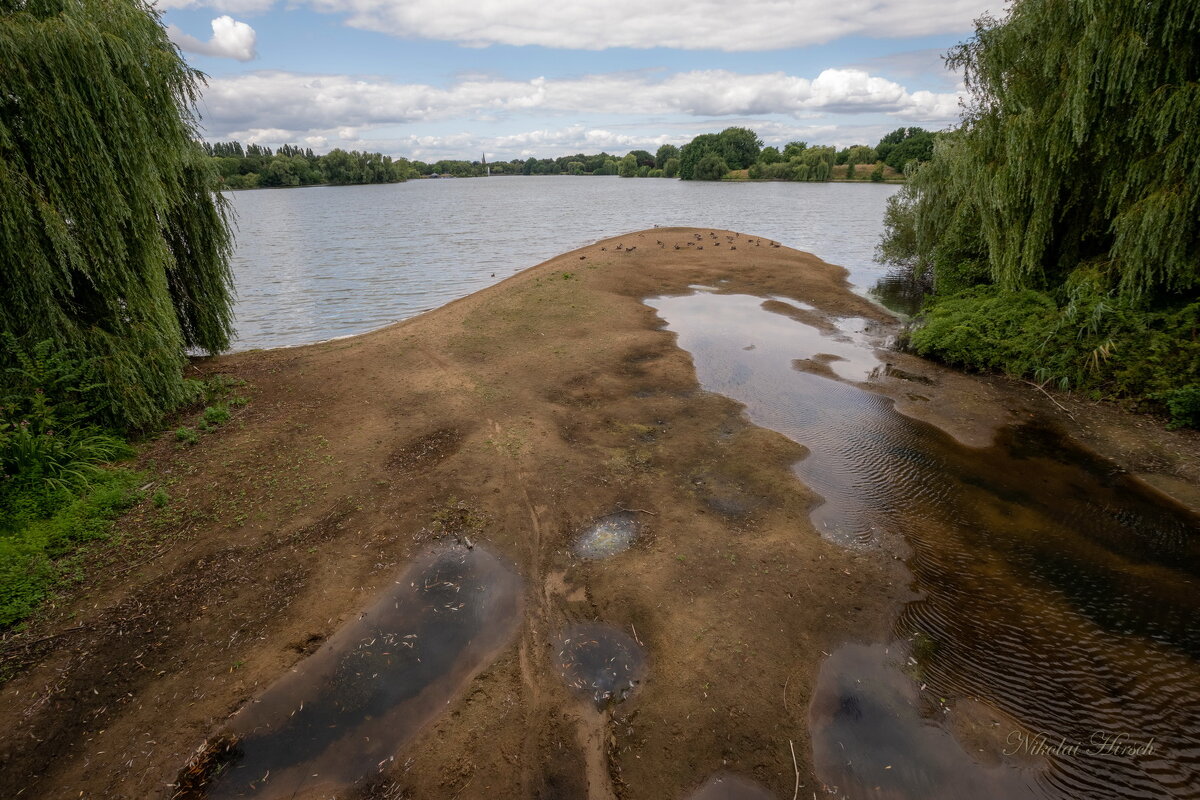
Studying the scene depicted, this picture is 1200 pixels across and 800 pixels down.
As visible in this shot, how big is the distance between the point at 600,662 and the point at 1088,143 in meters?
17.2

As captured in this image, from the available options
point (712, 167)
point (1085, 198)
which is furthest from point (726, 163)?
point (1085, 198)

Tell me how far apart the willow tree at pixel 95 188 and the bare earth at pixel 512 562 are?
79.3 inches

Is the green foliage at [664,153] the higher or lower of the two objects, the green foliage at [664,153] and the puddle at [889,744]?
the higher

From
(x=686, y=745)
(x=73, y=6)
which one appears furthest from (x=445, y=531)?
(x=73, y=6)

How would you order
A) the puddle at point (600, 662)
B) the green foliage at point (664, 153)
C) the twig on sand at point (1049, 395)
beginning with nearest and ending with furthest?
the puddle at point (600, 662), the twig on sand at point (1049, 395), the green foliage at point (664, 153)

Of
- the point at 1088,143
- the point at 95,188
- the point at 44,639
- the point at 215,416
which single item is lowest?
the point at 44,639

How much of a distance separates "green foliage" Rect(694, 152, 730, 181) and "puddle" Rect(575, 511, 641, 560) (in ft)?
453

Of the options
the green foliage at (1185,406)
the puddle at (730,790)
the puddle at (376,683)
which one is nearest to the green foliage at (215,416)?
the puddle at (376,683)

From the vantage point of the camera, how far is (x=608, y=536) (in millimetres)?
8953

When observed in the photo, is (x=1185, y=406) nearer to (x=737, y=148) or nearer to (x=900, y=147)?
(x=900, y=147)

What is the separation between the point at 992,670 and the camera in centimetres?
652

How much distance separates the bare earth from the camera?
5.54 metres

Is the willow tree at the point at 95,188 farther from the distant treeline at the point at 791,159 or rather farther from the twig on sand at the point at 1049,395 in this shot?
the distant treeline at the point at 791,159

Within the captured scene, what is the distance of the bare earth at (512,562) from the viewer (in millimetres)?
5543
